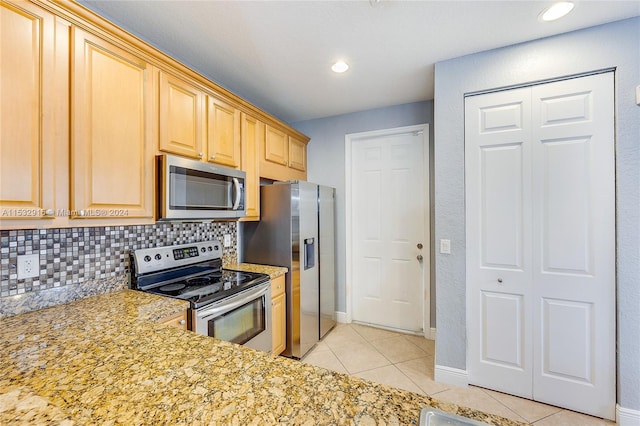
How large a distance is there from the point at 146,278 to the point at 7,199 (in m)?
0.87

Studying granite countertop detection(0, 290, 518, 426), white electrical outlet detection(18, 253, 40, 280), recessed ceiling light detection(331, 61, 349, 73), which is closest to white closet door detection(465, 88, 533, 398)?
recessed ceiling light detection(331, 61, 349, 73)

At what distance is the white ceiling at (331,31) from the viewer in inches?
61.4

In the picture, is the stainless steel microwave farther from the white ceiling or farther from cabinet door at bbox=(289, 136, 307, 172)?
cabinet door at bbox=(289, 136, 307, 172)

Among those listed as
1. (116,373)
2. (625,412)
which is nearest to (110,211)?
(116,373)

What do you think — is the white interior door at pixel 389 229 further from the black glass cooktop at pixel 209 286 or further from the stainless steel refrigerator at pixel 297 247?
the black glass cooktop at pixel 209 286

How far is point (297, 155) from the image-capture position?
323 cm

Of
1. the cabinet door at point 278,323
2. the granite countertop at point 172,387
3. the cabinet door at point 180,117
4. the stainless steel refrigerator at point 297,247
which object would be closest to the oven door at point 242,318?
the cabinet door at point 278,323

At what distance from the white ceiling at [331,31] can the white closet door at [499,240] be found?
455 millimetres

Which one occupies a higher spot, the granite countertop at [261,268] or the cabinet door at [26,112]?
the cabinet door at [26,112]

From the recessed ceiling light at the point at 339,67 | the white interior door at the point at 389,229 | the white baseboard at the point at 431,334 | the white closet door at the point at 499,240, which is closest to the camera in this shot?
the white closet door at the point at 499,240

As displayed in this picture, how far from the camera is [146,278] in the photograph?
1797mm

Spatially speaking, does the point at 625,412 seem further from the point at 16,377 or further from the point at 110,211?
the point at 110,211

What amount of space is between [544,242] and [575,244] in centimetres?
16

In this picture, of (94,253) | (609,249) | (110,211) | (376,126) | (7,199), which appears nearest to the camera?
(7,199)
